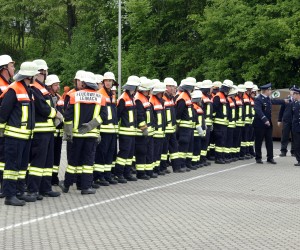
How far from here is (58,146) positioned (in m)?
16.6

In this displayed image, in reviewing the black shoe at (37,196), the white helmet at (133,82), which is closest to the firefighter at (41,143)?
the black shoe at (37,196)

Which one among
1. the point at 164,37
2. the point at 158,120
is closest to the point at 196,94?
the point at 158,120

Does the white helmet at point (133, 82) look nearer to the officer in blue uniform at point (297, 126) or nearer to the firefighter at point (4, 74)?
the firefighter at point (4, 74)

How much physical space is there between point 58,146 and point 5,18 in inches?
1613

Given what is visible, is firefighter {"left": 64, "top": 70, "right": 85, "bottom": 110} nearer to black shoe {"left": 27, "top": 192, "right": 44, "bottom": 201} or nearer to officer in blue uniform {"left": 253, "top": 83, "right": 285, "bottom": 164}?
black shoe {"left": 27, "top": 192, "right": 44, "bottom": 201}

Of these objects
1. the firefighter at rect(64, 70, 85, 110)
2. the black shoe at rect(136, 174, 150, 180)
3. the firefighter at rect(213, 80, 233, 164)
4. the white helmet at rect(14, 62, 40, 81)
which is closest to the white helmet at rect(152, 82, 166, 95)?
the black shoe at rect(136, 174, 150, 180)

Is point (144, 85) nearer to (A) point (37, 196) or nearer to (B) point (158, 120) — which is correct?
(B) point (158, 120)

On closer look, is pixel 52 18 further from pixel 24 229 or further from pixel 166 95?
pixel 24 229

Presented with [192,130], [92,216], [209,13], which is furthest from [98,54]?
[92,216]

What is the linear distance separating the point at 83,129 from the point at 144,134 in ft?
9.95

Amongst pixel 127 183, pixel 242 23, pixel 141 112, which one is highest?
pixel 242 23

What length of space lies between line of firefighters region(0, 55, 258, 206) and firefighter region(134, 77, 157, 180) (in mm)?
21

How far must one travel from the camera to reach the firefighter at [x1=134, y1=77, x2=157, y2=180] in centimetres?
1850

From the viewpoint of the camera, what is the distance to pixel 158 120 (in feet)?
63.9
